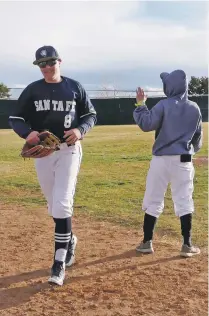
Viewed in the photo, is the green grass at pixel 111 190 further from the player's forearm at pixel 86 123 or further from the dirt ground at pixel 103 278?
the player's forearm at pixel 86 123

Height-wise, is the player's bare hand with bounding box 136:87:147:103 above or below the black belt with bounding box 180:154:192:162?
above

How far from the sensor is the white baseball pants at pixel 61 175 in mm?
3986

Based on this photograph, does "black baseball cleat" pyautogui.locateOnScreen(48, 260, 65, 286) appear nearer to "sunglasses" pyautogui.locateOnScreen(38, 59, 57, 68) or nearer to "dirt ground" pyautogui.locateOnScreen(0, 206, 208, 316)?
"dirt ground" pyautogui.locateOnScreen(0, 206, 208, 316)

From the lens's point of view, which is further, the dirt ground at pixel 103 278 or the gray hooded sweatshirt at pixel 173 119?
the gray hooded sweatshirt at pixel 173 119

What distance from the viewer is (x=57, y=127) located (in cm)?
410

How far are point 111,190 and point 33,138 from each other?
4249mm

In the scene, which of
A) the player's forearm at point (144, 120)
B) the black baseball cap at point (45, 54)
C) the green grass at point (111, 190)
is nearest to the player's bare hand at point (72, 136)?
the black baseball cap at point (45, 54)

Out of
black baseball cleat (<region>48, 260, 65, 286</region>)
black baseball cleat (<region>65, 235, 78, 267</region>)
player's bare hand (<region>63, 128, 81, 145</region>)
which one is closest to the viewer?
black baseball cleat (<region>48, 260, 65, 286</region>)

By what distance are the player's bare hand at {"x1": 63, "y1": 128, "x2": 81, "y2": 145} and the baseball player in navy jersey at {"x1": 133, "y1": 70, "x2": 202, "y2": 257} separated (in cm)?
84

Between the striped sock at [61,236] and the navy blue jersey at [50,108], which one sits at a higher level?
the navy blue jersey at [50,108]

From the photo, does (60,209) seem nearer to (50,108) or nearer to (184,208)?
(50,108)

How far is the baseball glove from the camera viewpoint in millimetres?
3939

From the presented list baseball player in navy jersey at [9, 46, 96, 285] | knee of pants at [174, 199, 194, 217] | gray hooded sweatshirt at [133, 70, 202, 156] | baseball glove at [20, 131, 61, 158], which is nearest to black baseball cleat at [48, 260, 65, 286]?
baseball player in navy jersey at [9, 46, 96, 285]

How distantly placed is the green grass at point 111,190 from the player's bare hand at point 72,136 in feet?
6.57
